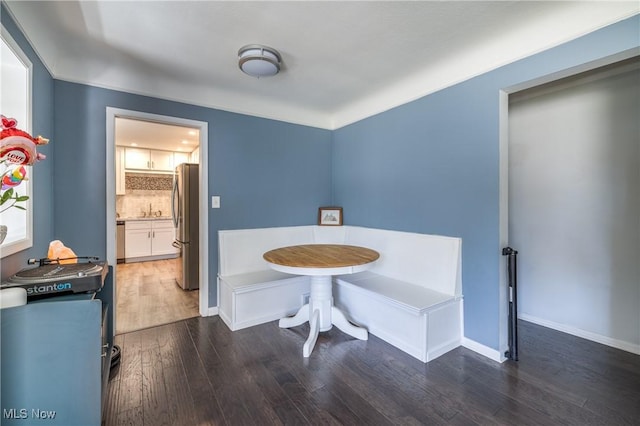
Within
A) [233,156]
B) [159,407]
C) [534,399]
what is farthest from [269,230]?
[534,399]

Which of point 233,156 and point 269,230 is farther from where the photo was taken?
point 269,230

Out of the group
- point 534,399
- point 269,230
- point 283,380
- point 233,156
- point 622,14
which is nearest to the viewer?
point 622,14

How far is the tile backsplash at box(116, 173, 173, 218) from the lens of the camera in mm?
5859

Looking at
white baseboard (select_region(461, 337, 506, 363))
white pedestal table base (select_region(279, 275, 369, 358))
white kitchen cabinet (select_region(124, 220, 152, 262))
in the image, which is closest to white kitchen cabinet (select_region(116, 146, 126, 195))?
white kitchen cabinet (select_region(124, 220, 152, 262))

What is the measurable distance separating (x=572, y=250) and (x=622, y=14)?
1833mm

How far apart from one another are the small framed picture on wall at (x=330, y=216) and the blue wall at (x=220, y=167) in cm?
9

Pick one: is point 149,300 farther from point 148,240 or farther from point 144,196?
point 144,196

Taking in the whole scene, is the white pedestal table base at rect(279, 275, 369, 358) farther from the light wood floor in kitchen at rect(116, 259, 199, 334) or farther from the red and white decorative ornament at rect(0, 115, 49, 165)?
the red and white decorative ornament at rect(0, 115, 49, 165)

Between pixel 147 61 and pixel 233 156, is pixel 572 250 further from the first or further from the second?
pixel 147 61

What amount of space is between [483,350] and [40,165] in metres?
3.50

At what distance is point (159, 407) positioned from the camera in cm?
160

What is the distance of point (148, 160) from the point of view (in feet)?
19.1

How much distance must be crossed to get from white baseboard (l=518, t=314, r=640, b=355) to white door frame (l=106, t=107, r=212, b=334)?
3269mm

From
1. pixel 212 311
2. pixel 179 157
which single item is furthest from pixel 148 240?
pixel 212 311
